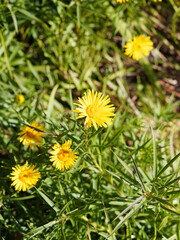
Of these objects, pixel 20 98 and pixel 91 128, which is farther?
pixel 20 98

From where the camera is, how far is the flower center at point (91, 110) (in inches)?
35.8

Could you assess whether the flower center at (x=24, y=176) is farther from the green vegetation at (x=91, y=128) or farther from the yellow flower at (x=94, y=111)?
the yellow flower at (x=94, y=111)

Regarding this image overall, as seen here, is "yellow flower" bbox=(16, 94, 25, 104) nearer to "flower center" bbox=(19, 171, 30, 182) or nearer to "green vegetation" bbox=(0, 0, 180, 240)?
"green vegetation" bbox=(0, 0, 180, 240)

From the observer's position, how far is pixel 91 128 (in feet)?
3.15

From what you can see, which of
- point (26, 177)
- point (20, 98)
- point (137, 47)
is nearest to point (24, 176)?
point (26, 177)

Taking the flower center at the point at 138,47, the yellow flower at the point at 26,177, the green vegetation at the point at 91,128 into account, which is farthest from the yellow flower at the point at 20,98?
the flower center at the point at 138,47

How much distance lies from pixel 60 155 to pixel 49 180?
0.90 ft

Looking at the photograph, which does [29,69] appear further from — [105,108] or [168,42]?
[168,42]

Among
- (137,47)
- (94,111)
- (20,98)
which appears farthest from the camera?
(137,47)

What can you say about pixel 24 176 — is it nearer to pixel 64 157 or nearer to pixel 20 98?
pixel 64 157

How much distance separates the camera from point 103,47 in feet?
6.40

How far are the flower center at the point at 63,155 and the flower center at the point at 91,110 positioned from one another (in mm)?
194

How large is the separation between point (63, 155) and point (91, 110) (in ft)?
0.74

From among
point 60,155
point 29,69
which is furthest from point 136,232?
point 29,69
